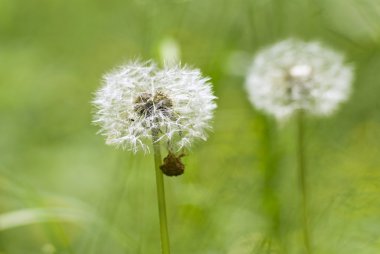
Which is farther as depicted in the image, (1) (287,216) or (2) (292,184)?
(2) (292,184)

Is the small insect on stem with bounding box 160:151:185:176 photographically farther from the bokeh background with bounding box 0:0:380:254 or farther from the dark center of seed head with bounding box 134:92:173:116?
the bokeh background with bounding box 0:0:380:254

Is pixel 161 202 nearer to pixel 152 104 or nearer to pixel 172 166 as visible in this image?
pixel 172 166

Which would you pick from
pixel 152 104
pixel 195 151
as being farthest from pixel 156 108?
pixel 195 151

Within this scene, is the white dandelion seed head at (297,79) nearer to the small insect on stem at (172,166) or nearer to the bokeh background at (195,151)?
the bokeh background at (195,151)

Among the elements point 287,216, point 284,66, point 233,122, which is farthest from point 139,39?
point 287,216

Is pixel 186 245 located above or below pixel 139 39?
below

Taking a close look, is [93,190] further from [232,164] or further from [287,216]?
[287,216]

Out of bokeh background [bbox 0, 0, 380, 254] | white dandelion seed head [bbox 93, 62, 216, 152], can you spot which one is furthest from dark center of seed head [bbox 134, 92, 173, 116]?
bokeh background [bbox 0, 0, 380, 254]
